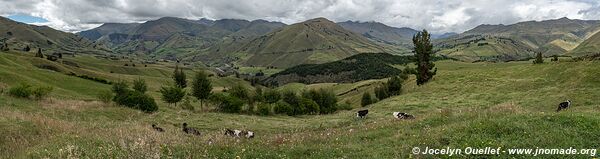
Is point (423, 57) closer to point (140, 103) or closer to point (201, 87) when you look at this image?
point (201, 87)

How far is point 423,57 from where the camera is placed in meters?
85.5

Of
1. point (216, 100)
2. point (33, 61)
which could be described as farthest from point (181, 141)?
point (33, 61)

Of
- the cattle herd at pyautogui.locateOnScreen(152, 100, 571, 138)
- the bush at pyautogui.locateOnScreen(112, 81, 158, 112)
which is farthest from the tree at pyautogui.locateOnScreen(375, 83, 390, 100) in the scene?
the bush at pyautogui.locateOnScreen(112, 81, 158, 112)

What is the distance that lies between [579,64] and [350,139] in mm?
56173

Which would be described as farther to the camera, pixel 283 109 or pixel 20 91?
pixel 283 109

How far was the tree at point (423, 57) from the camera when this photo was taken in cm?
8356

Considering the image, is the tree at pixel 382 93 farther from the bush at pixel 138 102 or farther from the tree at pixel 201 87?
the bush at pixel 138 102

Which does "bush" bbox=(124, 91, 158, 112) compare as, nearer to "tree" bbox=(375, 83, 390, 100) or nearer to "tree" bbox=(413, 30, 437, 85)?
"tree" bbox=(413, 30, 437, 85)

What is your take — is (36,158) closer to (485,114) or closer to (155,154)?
(155,154)

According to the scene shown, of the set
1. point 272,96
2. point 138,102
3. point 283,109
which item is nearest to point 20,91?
point 138,102

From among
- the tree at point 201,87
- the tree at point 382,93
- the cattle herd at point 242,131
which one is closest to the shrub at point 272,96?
the tree at point 382,93

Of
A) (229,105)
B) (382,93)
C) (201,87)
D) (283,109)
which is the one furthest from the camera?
(382,93)

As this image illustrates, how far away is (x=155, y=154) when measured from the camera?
10.7 metres

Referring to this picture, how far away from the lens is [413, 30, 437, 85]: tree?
274 ft
